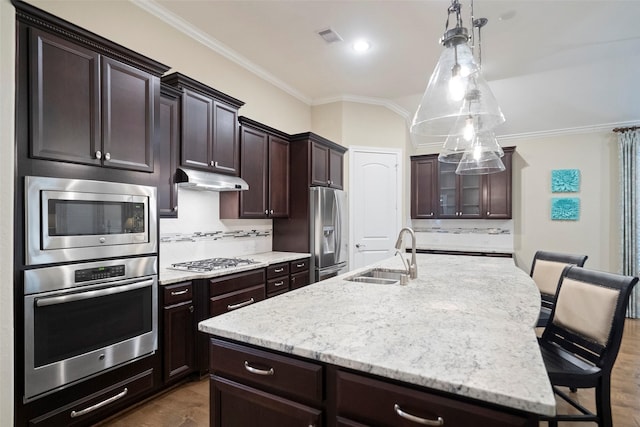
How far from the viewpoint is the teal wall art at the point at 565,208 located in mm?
4914

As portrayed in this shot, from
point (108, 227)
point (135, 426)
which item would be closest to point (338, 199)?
point (108, 227)

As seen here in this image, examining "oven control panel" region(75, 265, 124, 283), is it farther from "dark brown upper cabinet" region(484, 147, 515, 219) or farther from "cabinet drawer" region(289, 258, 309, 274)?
"dark brown upper cabinet" region(484, 147, 515, 219)

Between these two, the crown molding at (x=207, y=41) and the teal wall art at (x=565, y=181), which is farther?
the teal wall art at (x=565, y=181)

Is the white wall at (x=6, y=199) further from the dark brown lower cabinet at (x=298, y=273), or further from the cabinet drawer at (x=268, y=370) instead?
the dark brown lower cabinet at (x=298, y=273)

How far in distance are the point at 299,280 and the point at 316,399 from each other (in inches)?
107

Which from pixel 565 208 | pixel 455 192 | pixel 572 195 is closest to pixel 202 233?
pixel 455 192

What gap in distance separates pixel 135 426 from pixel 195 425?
369 millimetres

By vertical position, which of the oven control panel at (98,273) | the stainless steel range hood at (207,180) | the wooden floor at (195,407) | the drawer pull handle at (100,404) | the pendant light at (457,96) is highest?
the pendant light at (457,96)

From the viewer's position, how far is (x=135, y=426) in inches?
80.7

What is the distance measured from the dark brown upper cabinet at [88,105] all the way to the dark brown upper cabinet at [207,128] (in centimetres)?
44

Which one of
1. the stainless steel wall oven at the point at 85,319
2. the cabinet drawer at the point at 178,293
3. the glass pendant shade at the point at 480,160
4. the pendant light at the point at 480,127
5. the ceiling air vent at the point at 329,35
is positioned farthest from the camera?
the ceiling air vent at the point at 329,35

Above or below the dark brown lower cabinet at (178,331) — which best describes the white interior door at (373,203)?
above

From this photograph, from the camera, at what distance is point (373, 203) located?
501 centimetres

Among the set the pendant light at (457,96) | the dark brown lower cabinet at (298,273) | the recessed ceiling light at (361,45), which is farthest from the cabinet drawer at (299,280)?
the recessed ceiling light at (361,45)
